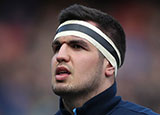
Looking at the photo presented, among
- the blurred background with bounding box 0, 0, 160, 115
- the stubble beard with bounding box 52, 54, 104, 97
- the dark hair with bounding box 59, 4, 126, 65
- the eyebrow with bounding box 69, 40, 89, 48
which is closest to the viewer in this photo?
the stubble beard with bounding box 52, 54, 104, 97

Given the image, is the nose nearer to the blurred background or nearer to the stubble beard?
the stubble beard

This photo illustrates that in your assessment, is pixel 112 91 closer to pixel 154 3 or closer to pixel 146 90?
pixel 146 90

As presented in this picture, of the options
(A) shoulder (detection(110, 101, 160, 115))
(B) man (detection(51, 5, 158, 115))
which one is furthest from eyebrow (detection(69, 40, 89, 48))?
(A) shoulder (detection(110, 101, 160, 115))

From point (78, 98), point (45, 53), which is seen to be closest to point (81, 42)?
point (78, 98)

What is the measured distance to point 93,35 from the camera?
2082 mm

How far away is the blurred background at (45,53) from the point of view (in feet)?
16.9

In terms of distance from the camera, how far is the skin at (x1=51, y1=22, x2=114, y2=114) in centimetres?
190

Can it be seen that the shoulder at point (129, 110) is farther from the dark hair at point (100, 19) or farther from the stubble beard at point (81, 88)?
the dark hair at point (100, 19)

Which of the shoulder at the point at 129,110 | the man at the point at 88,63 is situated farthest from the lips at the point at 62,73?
the shoulder at the point at 129,110

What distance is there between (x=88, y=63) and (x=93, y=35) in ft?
0.82

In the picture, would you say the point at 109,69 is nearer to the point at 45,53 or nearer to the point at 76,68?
the point at 76,68

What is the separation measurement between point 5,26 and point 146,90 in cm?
309

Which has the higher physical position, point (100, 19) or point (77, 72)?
point (100, 19)

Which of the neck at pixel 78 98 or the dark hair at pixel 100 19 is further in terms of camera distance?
the dark hair at pixel 100 19
